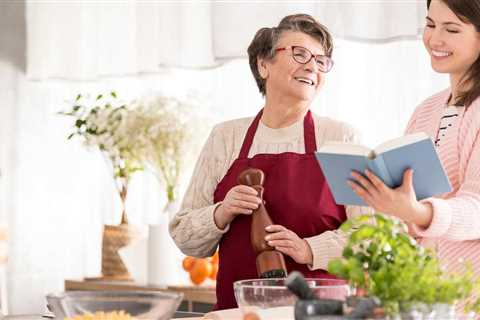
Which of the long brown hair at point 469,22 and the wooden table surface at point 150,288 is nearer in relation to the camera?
the long brown hair at point 469,22

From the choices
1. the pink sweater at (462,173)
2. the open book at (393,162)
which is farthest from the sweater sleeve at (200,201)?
the open book at (393,162)

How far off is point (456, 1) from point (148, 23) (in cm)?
260

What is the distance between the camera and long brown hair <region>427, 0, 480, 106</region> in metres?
2.04

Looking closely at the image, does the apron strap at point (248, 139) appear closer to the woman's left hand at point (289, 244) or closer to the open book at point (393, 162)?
the woman's left hand at point (289, 244)

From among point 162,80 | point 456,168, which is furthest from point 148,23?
point 456,168

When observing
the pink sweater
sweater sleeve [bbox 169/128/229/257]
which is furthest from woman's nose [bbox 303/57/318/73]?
the pink sweater

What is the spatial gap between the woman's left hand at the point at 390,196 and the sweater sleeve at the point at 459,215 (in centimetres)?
5

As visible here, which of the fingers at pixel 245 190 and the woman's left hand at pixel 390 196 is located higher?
the fingers at pixel 245 190

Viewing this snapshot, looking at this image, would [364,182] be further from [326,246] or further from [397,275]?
[326,246]

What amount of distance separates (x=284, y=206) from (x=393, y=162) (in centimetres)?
90

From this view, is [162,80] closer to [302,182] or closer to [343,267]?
[302,182]

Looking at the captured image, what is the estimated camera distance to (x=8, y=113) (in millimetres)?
5059

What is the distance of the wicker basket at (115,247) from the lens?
398 centimetres

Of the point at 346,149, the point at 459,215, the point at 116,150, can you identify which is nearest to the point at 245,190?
the point at 459,215
